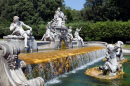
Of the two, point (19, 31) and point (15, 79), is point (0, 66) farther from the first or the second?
point (19, 31)

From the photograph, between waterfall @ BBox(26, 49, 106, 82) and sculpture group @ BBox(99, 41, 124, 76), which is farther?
sculpture group @ BBox(99, 41, 124, 76)

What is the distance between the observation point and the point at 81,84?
618 cm

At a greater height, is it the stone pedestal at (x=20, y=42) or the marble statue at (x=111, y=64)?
the stone pedestal at (x=20, y=42)

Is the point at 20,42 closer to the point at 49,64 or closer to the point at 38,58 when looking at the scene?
the point at 38,58

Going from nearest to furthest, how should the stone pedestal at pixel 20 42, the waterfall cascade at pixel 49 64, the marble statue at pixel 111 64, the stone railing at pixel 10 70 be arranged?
the stone railing at pixel 10 70, the waterfall cascade at pixel 49 64, the marble statue at pixel 111 64, the stone pedestal at pixel 20 42

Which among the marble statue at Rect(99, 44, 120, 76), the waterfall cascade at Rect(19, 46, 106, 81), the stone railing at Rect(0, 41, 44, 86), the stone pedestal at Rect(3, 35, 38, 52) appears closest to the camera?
the stone railing at Rect(0, 41, 44, 86)

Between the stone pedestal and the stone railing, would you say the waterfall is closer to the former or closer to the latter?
the stone railing

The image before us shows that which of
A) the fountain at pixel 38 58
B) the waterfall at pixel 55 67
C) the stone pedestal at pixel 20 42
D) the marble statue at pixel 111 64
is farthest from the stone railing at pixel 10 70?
the stone pedestal at pixel 20 42

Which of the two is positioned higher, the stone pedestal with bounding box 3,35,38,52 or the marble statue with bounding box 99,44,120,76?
the stone pedestal with bounding box 3,35,38,52

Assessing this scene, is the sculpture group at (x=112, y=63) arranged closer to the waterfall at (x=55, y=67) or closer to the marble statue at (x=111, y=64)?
the marble statue at (x=111, y=64)

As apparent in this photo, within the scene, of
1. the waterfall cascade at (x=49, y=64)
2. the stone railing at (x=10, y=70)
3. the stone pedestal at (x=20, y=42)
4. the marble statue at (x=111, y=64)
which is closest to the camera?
the stone railing at (x=10, y=70)

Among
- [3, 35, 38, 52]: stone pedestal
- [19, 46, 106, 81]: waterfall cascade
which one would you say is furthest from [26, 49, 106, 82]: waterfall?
[3, 35, 38, 52]: stone pedestal

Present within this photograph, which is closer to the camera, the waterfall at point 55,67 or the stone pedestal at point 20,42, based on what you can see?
the waterfall at point 55,67

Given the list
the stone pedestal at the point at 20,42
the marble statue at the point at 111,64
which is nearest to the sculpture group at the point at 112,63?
the marble statue at the point at 111,64
